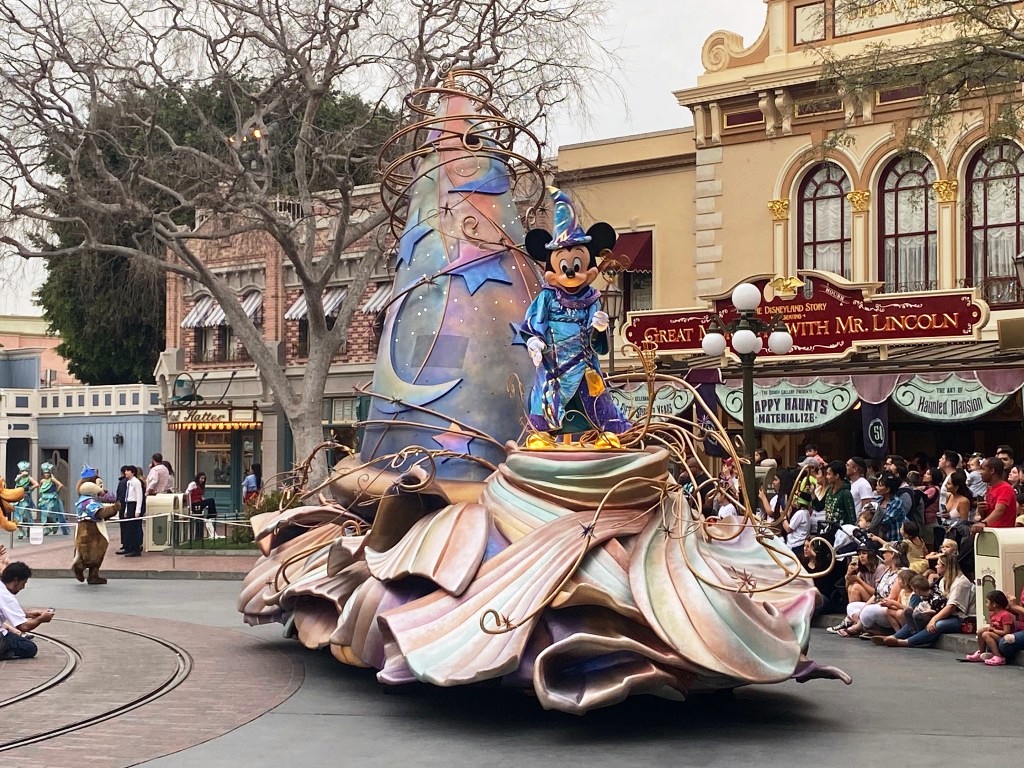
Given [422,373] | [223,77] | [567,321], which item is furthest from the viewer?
[223,77]

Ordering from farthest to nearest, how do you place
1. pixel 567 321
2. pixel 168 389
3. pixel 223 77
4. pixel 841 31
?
pixel 168 389 → pixel 841 31 → pixel 223 77 → pixel 567 321

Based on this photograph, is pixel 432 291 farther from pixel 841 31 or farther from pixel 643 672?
pixel 841 31

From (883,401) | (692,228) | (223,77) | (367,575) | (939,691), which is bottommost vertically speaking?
(939,691)

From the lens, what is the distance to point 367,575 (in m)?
10.5

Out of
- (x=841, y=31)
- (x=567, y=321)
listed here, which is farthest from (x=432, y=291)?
(x=841, y=31)

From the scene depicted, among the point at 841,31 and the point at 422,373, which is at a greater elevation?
the point at 841,31

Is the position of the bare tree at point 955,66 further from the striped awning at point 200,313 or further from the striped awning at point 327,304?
the striped awning at point 200,313

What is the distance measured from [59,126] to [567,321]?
15.7 m

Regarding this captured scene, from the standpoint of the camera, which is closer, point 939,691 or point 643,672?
point 643,672

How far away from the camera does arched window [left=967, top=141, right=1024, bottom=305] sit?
76.0ft

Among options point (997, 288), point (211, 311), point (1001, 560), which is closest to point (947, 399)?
point (997, 288)

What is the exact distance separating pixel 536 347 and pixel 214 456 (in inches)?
1091

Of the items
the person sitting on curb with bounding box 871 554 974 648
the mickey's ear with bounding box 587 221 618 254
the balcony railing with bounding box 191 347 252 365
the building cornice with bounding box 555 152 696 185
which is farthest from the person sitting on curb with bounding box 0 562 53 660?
the balcony railing with bounding box 191 347 252 365

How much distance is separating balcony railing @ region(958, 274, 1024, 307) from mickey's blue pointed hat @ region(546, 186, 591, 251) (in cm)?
1464
